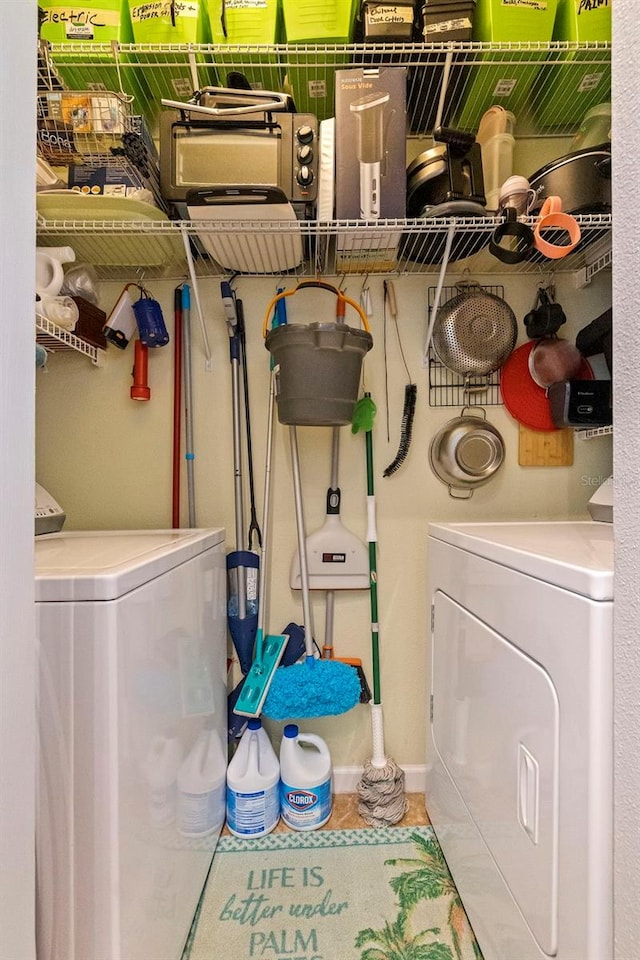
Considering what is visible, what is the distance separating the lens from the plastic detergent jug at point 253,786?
4.73 feet

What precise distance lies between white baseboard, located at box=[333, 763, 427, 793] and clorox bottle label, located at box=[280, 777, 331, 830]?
0.51 feet

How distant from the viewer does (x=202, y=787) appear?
4.04 ft

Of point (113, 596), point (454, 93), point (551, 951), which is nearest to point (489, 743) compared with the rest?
point (551, 951)

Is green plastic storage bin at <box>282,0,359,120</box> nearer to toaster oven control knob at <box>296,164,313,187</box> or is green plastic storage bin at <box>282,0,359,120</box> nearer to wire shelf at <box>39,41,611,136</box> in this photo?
wire shelf at <box>39,41,611,136</box>

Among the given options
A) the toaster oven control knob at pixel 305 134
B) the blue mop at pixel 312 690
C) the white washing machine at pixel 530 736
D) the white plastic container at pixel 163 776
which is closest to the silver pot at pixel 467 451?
the white washing machine at pixel 530 736

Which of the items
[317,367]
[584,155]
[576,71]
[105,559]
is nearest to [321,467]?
[317,367]

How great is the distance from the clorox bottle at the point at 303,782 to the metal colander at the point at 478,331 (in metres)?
1.32

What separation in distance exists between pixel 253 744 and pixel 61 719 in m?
0.94

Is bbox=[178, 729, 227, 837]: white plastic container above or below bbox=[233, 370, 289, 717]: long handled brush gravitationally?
below

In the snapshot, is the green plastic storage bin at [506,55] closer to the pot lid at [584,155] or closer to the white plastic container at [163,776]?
the pot lid at [584,155]

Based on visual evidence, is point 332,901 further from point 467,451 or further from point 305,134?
point 305,134

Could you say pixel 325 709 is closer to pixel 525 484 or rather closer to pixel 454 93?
pixel 525 484

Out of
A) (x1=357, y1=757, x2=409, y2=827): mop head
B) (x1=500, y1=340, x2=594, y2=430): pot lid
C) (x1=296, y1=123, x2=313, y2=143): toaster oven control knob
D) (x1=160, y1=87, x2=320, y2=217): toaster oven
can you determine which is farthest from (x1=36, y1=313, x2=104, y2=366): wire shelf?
(x1=357, y1=757, x2=409, y2=827): mop head

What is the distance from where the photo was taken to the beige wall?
1.66 meters
